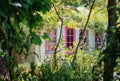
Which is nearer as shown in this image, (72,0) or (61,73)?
(61,73)

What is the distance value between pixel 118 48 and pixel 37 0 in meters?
2.17

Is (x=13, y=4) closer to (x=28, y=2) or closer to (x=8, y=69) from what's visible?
(x=28, y=2)

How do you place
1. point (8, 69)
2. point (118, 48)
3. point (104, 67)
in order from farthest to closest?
point (104, 67) → point (118, 48) → point (8, 69)

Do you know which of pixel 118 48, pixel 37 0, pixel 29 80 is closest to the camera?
pixel 37 0

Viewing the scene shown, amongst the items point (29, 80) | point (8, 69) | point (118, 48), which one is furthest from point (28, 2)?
point (118, 48)

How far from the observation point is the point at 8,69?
7.63 ft

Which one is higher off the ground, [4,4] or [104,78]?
[4,4]

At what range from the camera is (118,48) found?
397 centimetres

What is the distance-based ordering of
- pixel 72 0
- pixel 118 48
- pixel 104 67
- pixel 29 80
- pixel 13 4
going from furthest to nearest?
pixel 72 0
pixel 104 67
pixel 118 48
pixel 29 80
pixel 13 4

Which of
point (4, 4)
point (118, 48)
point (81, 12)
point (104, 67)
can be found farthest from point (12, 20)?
point (81, 12)

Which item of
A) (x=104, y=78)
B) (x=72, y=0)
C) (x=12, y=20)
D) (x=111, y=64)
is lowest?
(x=104, y=78)

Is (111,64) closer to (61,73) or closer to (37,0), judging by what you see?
(61,73)

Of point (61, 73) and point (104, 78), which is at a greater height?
point (61, 73)

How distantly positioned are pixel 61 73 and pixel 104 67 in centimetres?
160
